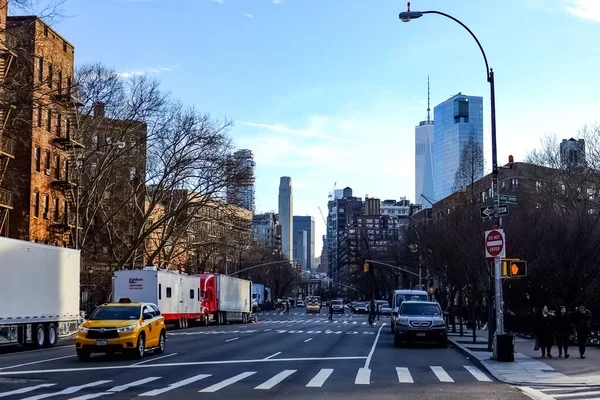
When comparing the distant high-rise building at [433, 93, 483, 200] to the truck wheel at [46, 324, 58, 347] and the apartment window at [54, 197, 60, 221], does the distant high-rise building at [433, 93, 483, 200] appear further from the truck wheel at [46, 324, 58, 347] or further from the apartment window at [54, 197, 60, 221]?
the truck wheel at [46, 324, 58, 347]

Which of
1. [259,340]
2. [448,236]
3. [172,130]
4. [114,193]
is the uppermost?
[172,130]

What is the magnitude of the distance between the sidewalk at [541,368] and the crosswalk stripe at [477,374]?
0.24 m

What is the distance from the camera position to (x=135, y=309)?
2262 cm

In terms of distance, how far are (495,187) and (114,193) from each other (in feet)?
149

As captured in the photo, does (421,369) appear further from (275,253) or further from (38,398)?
(275,253)

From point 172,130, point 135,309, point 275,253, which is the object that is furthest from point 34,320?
point 275,253

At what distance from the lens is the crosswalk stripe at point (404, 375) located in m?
16.8

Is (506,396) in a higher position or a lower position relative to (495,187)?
lower

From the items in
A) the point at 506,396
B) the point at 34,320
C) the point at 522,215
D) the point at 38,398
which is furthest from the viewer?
the point at 522,215

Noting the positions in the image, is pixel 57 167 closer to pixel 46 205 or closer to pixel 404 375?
pixel 46 205

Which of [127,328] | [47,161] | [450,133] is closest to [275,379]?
[127,328]

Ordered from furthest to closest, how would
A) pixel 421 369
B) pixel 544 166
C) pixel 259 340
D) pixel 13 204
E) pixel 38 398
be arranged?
pixel 544 166
pixel 13 204
pixel 259 340
pixel 421 369
pixel 38 398

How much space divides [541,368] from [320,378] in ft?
21.3

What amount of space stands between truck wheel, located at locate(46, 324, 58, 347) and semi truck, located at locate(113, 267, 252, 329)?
9861 millimetres
